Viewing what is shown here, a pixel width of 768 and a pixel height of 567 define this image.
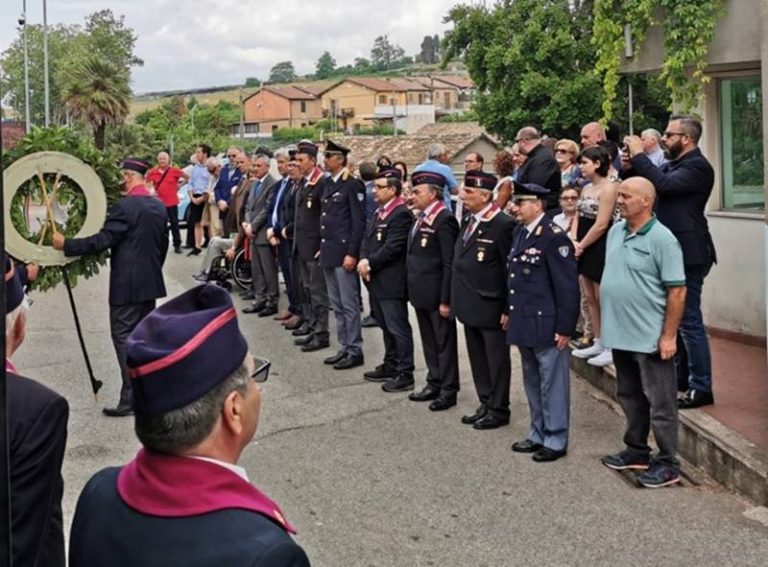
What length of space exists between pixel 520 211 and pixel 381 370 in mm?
2700

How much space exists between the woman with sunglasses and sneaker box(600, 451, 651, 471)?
4.95ft

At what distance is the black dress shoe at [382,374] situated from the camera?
8.38 meters

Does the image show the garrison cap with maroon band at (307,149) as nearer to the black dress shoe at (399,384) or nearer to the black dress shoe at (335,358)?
the black dress shoe at (335,358)

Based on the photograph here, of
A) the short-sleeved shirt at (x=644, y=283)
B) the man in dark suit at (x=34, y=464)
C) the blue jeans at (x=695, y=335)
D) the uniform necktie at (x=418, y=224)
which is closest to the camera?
the man in dark suit at (x=34, y=464)

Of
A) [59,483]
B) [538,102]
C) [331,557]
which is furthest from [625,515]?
[538,102]

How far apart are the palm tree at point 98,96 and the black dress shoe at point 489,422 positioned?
34.2 m

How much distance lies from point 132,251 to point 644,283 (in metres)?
3.88

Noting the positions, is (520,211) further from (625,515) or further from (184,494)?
(184,494)

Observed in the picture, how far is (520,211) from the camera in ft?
20.4

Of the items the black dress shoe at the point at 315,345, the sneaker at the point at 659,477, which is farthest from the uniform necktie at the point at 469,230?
the black dress shoe at the point at 315,345

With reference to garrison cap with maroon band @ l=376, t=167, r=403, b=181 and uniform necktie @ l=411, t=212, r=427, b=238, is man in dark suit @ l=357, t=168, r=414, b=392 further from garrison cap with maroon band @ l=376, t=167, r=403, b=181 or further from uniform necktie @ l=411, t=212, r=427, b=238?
uniform necktie @ l=411, t=212, r=427, b=238

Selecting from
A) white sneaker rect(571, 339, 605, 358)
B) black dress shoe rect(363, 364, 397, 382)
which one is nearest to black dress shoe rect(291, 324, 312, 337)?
black dress shoe rect(363, 364, 397, 382)

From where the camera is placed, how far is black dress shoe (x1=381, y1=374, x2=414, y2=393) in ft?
26.2

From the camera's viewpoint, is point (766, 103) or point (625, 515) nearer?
point (625, 515)
